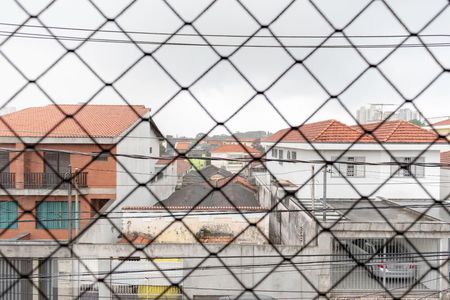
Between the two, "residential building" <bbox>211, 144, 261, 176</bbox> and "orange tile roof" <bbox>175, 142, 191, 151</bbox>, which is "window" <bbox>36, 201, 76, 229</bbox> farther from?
"orange tile roof" <bbox>175, 142, 191, 151</bbox>

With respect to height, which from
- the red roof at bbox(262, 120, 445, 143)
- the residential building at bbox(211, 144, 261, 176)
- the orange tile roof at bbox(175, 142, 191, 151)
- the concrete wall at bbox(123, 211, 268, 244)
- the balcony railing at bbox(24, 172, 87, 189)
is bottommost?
the concrete wall at bbox(123, 211, 268, 244)

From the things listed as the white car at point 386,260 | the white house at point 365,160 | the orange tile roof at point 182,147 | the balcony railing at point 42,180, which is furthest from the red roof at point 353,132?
the orange tile roof at point 182,147

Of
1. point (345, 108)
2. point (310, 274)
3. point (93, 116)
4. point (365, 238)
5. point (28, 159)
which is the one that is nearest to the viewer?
point (345, 108)

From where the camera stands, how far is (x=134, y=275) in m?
3.78

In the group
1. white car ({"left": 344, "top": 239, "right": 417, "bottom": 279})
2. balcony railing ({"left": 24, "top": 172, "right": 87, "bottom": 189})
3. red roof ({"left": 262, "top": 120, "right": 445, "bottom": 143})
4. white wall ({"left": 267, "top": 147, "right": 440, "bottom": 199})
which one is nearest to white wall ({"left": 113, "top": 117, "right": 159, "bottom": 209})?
balcony railing ({"left": 24, "top": 172, "right": 87, "bottom": 189})

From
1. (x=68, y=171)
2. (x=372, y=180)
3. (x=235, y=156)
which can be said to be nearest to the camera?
(x=68, y=171)

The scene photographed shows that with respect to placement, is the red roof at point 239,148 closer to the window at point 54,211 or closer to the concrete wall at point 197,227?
the concrete wall at point 197,227

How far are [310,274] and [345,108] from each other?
3191 millimetres

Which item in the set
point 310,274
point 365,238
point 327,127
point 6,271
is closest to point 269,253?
point 310,274

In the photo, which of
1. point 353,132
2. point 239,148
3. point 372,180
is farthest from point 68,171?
point 372,180

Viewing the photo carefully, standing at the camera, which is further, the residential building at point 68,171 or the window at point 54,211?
the window at point 54,211

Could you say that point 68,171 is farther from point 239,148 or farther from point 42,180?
point 239,148

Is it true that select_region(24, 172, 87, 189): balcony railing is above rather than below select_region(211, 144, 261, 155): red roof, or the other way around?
below

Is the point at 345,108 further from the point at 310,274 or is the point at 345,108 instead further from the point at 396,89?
the point at 310,274
